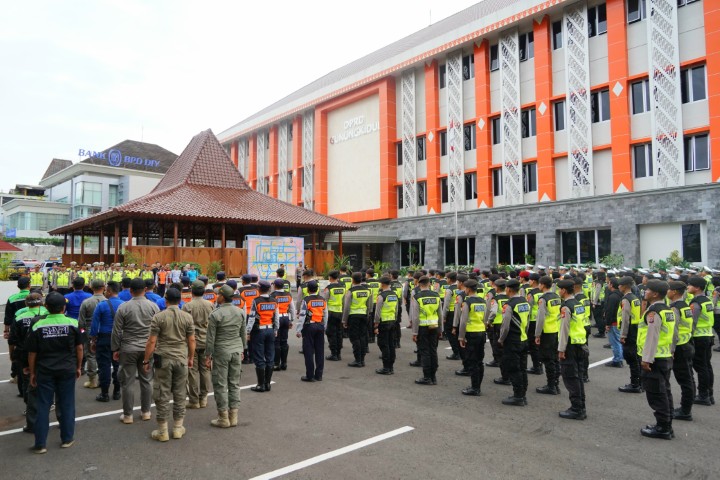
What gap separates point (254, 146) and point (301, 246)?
2435 cm

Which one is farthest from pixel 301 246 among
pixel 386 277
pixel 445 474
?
pixel 445 474

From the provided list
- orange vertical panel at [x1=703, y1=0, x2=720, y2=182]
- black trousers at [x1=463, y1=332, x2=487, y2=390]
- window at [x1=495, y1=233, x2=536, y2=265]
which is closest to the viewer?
black trousers at [x1=463, y1=332, x2=487, y2=390]

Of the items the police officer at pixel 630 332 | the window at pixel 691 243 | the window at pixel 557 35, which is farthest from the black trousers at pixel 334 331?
the window at pixel 557 35

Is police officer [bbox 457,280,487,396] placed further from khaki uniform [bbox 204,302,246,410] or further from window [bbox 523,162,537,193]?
window [bbox 523,162,537,193]

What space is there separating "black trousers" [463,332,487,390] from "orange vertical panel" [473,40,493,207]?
71.1 ft

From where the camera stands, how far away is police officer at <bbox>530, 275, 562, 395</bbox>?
7.65m

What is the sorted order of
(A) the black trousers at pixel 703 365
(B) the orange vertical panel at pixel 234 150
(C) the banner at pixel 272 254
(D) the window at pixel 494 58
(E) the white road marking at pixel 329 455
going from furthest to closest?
(B) the orange vertical panel at pixel 234 150
(D) the window at pixel 494 58
(C) the banner at pixel 272 254
(A) the black trousers at pixel 703 365
(E) the white road marking at pixel 329 455

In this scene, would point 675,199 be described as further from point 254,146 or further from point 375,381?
point 254,146

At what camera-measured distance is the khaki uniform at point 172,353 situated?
5.83 meters

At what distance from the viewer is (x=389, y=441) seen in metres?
5.53

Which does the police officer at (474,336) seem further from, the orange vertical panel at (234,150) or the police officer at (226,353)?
the orange vertical panel at (234,150)

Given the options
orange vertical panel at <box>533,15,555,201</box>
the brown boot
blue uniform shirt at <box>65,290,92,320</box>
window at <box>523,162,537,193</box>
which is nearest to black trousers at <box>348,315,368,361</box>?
the brown boot

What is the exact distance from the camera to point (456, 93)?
30.0 metres

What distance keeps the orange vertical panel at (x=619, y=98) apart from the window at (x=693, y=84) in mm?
2239
